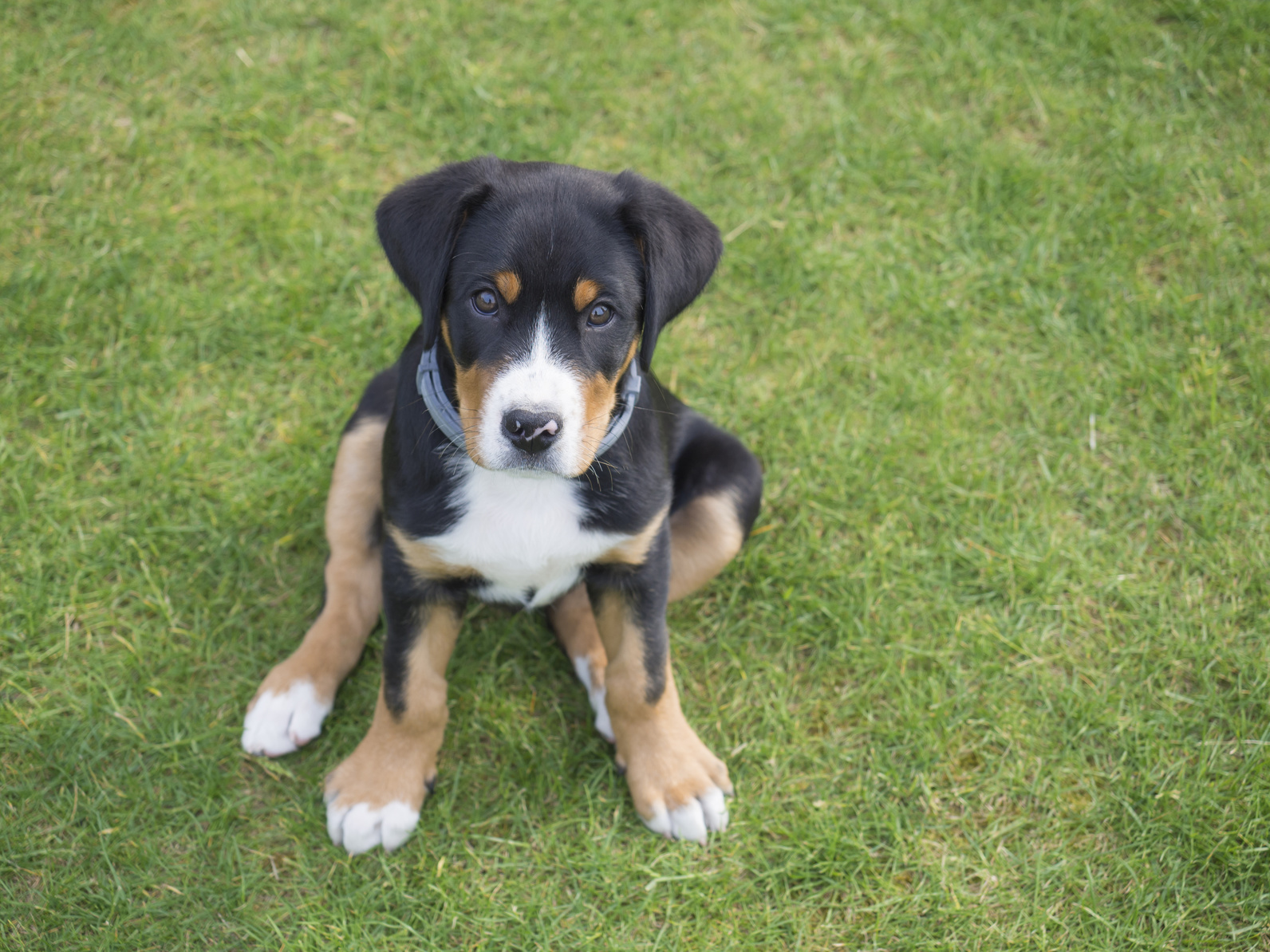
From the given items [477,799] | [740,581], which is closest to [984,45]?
[740,581]

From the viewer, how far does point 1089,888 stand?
10.6 feet

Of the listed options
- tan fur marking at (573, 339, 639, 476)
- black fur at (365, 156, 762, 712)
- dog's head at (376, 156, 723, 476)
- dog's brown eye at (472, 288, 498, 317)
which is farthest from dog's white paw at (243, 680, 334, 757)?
dog's brown eye at (472, 288, 498, 317)

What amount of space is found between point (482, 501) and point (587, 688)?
0.93 metres

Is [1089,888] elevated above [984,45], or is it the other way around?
[984,45]

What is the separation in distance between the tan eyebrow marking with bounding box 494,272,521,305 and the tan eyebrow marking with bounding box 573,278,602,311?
0.14 metres

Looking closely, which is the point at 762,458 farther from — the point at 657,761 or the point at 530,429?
the point at 530,429

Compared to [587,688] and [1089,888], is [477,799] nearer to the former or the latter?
[587,688]

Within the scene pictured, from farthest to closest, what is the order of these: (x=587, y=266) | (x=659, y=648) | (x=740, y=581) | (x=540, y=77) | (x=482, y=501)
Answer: (x=540, y=77) → (x=740, y=581) → (x=659, y=648) → (x=482, y=501) → (x=587, y=266)

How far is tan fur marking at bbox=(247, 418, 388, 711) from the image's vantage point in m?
3.47

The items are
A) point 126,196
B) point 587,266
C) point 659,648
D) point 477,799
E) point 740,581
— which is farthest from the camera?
point 126,196

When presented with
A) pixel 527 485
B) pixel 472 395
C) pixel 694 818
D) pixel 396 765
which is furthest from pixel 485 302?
pixel 694 818

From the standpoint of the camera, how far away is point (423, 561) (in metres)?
3.01

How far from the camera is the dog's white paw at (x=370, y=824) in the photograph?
3.19 m

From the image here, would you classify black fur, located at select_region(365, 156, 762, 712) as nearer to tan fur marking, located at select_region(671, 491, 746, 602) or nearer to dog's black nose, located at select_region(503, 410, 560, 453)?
dog's black nose, located at select_region(503, 410, 560, 453)
